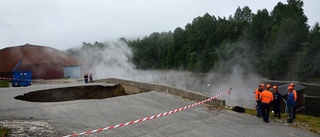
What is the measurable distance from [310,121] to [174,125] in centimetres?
511

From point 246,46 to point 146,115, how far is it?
58.0 meters

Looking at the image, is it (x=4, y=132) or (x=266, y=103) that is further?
(x=266, y=103)

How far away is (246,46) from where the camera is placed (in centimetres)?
6512

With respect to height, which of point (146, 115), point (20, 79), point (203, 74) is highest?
point (20, 79)

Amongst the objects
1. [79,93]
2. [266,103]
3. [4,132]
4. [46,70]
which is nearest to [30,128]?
[4,132]

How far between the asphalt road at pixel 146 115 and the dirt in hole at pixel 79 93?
4174mm

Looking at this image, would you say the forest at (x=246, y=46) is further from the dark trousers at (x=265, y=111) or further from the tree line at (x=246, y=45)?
the dark trousers at (x=265, y=111)

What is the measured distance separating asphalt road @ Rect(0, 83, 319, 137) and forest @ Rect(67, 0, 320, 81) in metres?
40.3

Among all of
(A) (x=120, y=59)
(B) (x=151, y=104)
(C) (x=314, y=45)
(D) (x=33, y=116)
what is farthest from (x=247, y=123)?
(C) (x=314, y=45)

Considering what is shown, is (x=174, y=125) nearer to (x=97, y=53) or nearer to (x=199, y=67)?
(x=97, y=53)

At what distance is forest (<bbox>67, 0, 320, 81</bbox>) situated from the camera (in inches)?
2146

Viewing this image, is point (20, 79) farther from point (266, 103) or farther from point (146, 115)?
point (266, 103)

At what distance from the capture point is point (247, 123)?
401 inches

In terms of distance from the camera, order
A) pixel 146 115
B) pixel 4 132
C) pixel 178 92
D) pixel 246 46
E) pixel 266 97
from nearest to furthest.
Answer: pixel 4 132 → pixel 266 97 → pixel 146 115 → pixel 178 92 → pixel 246 46
